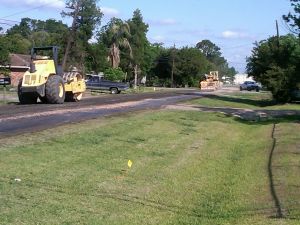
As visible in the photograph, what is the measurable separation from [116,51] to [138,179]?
80.0 m

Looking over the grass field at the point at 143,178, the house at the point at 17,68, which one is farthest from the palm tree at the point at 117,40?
the grass field at the point at 143,178

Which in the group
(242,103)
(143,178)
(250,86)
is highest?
(143,178)

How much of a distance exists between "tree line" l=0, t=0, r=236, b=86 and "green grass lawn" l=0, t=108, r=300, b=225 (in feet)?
130

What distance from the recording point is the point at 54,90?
27.8m

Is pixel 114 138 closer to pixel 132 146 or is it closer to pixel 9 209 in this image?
pixel 132 146

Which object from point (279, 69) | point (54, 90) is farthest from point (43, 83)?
point (279, 69)

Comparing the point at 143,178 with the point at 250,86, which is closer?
the point at 143,178

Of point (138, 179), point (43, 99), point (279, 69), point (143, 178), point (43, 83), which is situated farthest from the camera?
point (279, 69)

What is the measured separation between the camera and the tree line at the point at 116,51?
70.9 m

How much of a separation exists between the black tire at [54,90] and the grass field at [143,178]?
33.7 feet

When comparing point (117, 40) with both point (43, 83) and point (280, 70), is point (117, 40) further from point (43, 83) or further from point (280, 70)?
point (43, 83)

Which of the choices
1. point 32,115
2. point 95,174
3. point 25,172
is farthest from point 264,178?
point 32,115

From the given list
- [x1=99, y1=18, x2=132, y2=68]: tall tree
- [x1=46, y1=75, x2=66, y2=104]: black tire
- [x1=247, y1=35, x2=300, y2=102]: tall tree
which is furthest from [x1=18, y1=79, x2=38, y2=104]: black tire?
[x1=99, y1=18, x2=132, y2=68]: tall tree

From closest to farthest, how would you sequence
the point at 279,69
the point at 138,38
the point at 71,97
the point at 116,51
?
the point at 71,97 → the point at 279,69 → the point at 116,51 → the point at 138,38
